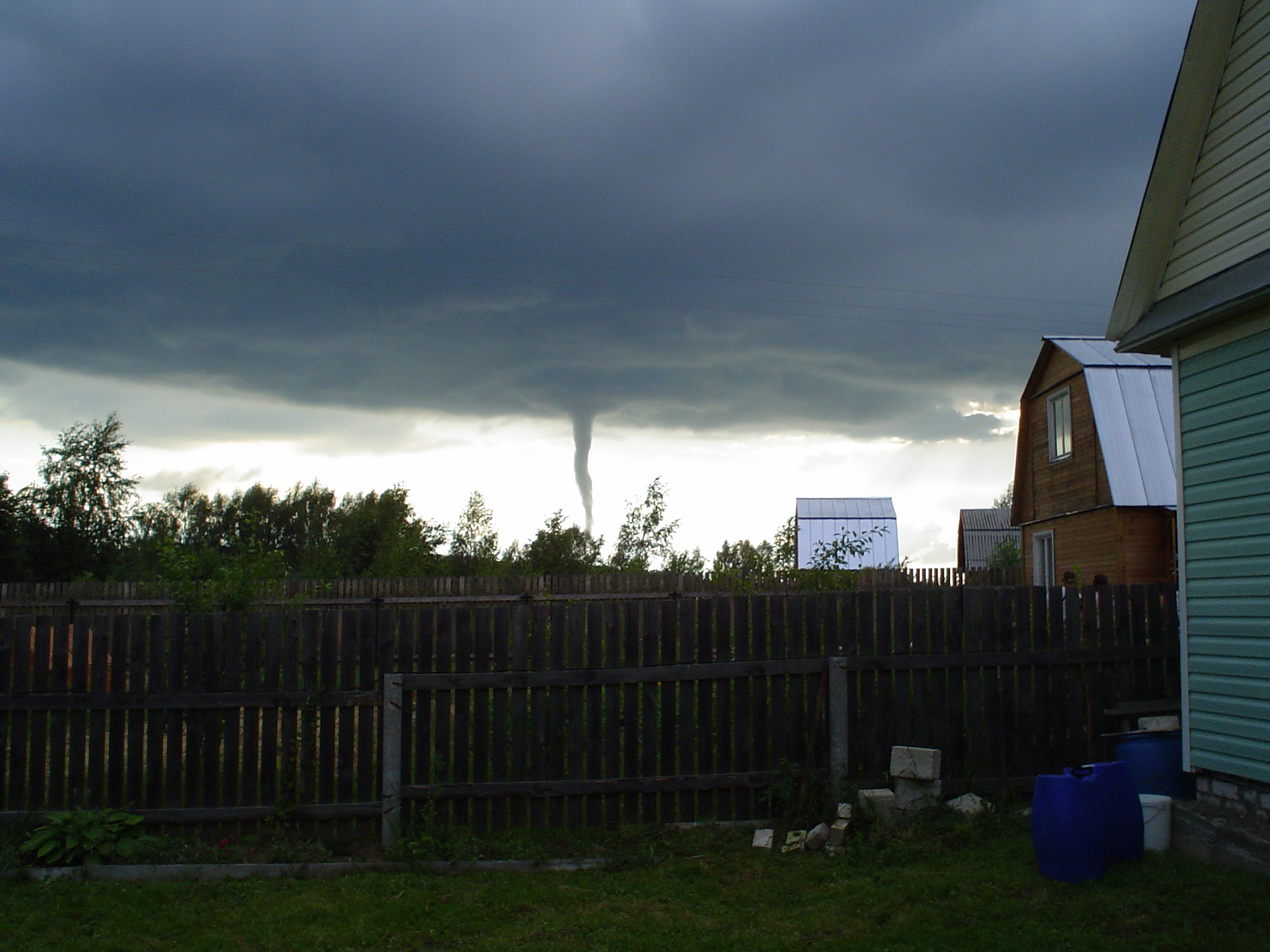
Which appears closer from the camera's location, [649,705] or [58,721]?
[58,721]

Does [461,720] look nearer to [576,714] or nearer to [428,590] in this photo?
[576,714]

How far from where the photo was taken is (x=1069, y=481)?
20.8 m

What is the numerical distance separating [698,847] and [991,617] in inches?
113

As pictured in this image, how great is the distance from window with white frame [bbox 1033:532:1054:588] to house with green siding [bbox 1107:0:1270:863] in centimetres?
1612

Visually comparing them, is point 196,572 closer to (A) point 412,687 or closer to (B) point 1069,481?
(A) point 412,687

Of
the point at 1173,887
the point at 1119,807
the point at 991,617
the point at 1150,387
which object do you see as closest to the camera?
the point at 1173,887

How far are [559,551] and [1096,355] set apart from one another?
531 inches

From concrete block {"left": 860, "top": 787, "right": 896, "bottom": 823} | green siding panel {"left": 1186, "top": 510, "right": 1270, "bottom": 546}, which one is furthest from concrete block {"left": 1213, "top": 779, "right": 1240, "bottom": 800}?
concrete block {"left": 860, "top": 787, "right": 896, "bottom": 823}

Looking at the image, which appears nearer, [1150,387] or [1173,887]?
[1173,887]

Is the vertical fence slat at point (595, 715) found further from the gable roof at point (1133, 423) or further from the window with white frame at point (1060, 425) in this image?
the window with white frame at point (1060, 425)

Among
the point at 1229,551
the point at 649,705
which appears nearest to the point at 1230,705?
the point at 1229,551

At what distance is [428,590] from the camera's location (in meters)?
17.1

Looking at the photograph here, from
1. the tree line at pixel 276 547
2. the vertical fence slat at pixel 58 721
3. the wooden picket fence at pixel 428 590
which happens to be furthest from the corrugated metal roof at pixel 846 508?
the vertical fence slat at pixel 58 721

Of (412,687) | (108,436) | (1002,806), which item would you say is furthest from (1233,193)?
(108,436)
